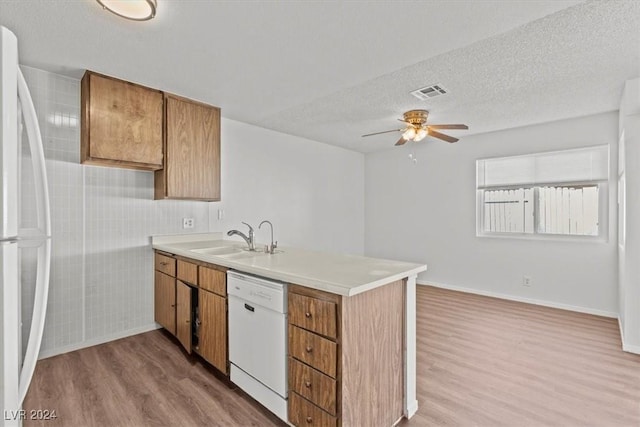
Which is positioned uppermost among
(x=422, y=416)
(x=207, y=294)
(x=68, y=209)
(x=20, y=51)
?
(x=20, y=51)

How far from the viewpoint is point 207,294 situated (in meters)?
2.27

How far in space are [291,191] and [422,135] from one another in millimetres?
2000

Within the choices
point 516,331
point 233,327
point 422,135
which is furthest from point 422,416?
point 422,135

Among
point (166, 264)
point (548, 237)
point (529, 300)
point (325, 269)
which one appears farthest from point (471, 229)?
point (166, 264)

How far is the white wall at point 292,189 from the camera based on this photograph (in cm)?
383

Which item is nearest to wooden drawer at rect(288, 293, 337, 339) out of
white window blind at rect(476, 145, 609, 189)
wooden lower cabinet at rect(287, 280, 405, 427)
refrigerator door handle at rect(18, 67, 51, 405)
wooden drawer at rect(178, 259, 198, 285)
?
wooden lower cabinet at rect(287, 280, 405, 427)

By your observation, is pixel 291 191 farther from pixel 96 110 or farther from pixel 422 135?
pixel 96 110

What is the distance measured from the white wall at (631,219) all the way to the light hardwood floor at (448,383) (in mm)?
228

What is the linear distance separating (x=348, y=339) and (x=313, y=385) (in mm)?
319

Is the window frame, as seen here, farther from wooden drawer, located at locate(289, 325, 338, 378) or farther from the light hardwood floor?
wooden drawer, located at locate(289, 325, 338, 378)

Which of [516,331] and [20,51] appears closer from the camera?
[20,51]

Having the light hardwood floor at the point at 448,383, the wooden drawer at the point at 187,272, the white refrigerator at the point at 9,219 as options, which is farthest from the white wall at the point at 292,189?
the white refrigerator at the point at 9,219

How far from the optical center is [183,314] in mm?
2547

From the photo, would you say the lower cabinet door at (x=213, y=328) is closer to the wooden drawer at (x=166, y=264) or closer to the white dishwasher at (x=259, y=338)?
the white dishwasher at (x=259, y=338)
